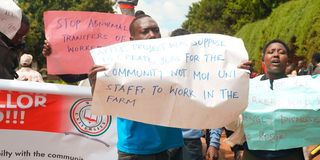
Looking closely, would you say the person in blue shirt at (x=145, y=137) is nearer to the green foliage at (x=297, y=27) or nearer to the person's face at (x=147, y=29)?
the person's face at (x=147, y=29)

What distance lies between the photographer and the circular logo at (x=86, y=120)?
13.3 feet

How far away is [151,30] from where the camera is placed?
125 inches

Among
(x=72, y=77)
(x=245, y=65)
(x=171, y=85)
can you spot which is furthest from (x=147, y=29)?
(x=72, y=77)

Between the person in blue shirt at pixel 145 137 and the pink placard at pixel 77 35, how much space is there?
86cm

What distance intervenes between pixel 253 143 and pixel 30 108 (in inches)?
67.0

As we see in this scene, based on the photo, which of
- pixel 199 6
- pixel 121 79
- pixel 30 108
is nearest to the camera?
pixel 121 79

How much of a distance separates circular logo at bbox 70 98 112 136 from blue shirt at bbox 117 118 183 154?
94 centimetres

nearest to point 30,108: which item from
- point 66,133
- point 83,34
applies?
point 66,133

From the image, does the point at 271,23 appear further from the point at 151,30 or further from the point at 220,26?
the point at 220,26

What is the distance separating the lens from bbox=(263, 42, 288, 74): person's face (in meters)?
3.52

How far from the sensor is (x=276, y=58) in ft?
11.6

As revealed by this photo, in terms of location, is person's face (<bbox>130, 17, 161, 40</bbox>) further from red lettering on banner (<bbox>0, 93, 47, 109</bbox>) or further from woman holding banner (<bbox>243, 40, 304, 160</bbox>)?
red lettering on banner (<bbox>0, 93, 47, 109</bbox>)

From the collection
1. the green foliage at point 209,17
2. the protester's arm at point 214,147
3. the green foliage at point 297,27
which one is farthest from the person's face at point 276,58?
the green foliage at point 209,17

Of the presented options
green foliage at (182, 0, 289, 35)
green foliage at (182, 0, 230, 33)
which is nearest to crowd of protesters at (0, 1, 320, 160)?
green foliage at (182, 0, 289, 35)
